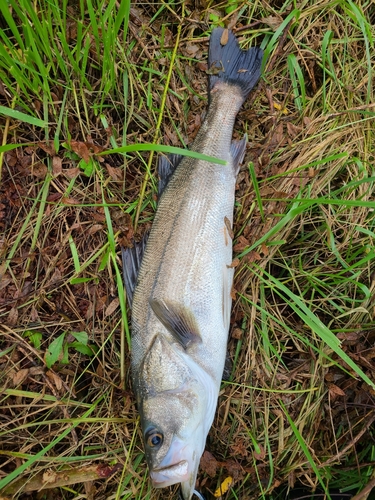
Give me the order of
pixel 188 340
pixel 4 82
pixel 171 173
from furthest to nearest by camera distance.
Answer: pixel 171 173 → pixel 4 82 → pixel 188 340

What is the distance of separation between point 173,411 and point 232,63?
249 centimetres

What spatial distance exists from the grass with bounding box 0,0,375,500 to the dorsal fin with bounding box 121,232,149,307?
83mm

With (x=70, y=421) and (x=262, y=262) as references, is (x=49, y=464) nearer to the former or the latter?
(x=70, y=421)

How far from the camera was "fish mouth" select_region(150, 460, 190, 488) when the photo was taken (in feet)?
7.18

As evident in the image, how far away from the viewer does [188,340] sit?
249cm

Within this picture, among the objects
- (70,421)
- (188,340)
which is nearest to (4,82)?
(188,340)

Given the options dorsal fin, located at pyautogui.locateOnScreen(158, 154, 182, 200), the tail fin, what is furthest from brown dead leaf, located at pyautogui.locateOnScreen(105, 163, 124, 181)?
the tail fin

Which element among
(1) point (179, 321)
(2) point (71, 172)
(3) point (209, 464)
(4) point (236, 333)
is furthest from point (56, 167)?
(3) point (209, 464)

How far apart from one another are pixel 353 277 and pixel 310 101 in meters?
1.42

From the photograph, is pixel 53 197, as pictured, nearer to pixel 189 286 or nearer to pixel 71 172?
pixel 71 172

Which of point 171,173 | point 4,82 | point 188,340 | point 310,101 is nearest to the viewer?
point 188,340

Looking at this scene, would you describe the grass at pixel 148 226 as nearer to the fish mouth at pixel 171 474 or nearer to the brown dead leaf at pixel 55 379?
the brown dead leaf at pixel 55 379

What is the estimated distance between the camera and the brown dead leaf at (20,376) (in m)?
2.66

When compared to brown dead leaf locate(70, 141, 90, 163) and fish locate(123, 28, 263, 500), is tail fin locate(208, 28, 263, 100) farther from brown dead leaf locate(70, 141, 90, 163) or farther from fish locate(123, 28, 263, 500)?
brown dead leaf locate(70, 141, 90, 163)
